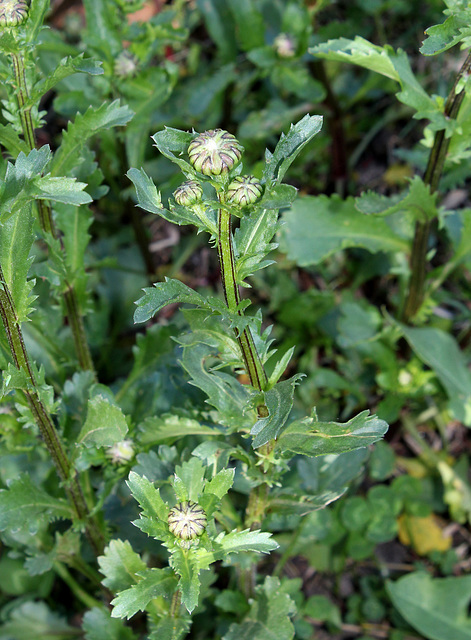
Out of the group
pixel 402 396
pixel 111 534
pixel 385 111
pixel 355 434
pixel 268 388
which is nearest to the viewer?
pixel 355 434

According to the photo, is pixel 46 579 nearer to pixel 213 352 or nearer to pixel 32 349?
pixel 32 349

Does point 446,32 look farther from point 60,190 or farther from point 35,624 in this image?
point 35,624

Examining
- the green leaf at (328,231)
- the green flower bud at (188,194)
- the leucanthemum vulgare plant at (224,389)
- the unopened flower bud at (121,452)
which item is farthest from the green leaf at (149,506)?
the green leaf at (328,231)

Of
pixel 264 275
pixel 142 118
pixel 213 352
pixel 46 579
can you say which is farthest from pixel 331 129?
pixel 46 579

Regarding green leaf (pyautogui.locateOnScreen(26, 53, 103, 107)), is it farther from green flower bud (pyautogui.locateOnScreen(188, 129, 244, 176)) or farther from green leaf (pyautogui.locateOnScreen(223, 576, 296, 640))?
green leaf (pyautogui.locateOnScreen(223, 576, 296, 640))

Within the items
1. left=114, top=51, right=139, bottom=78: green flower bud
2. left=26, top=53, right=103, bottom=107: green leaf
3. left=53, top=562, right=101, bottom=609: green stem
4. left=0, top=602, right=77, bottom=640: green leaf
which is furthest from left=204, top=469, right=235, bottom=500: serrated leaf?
left=114, top=51, right=139, bottom=78: green flower bud
